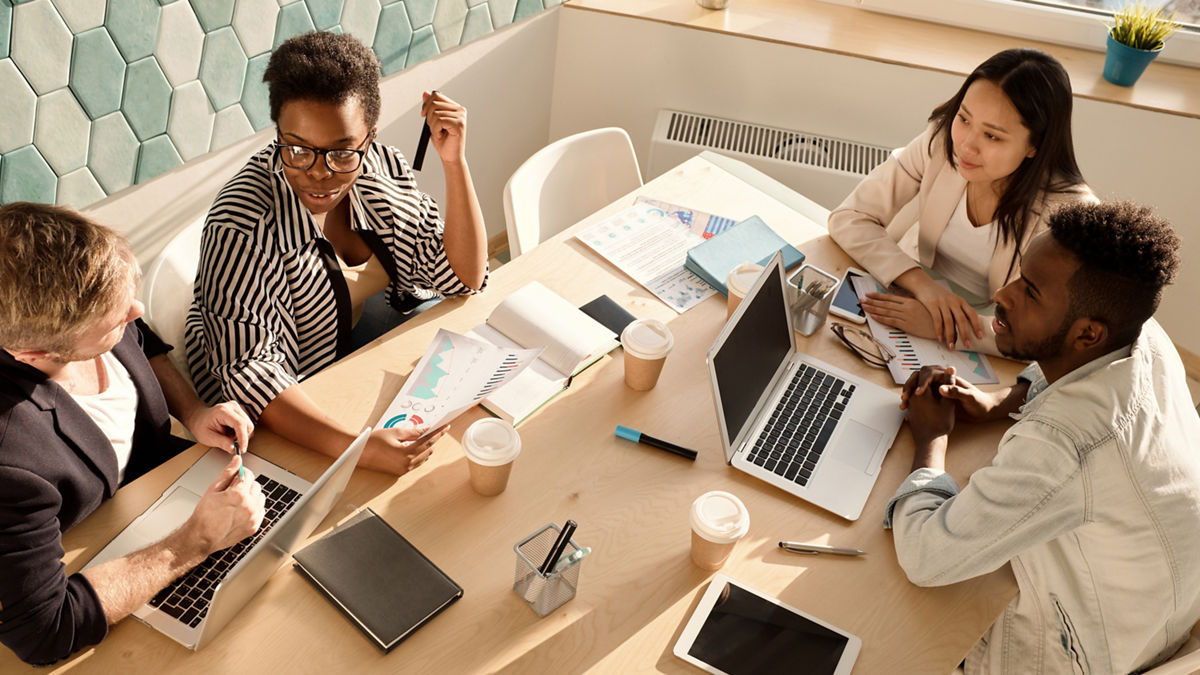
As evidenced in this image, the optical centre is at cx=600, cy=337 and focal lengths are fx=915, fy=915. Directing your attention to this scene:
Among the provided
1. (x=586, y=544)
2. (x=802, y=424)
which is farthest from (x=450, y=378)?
(x=802, y=424)

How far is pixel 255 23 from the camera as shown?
2125 mm

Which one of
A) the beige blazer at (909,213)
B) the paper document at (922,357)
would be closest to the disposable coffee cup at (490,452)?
the paper document at (922,357)

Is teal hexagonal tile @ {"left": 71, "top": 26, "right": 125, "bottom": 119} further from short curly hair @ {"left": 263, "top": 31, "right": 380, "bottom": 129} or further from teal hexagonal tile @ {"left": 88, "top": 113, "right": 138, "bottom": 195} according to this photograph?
short curly hair @ {"left": 263, "top": 31, "right": 380, "bottom": 129}

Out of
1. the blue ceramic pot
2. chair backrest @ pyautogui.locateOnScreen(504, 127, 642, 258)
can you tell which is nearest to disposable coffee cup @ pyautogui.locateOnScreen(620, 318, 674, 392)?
chair backrest @ pyautogui.locateOnScreen(504, 127, 642, 258)

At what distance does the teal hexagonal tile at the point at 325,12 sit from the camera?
2.25 meters

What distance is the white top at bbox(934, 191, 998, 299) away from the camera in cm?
213

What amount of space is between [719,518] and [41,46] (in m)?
1.55

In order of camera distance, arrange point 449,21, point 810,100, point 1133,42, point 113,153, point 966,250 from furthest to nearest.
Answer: point 810,100
point 1133,42
point 449,21
point 966,250
point 113,153

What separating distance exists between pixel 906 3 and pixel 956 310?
1.61 meters

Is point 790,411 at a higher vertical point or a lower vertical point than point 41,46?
lower

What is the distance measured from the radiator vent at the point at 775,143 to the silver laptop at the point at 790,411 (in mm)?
1390

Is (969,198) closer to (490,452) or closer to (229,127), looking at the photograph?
(490,452)

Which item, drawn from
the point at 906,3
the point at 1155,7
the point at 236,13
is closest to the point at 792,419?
the point at 236,13

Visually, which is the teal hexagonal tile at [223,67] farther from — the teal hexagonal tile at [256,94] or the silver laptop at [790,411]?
the silver laptop at [790,411]
